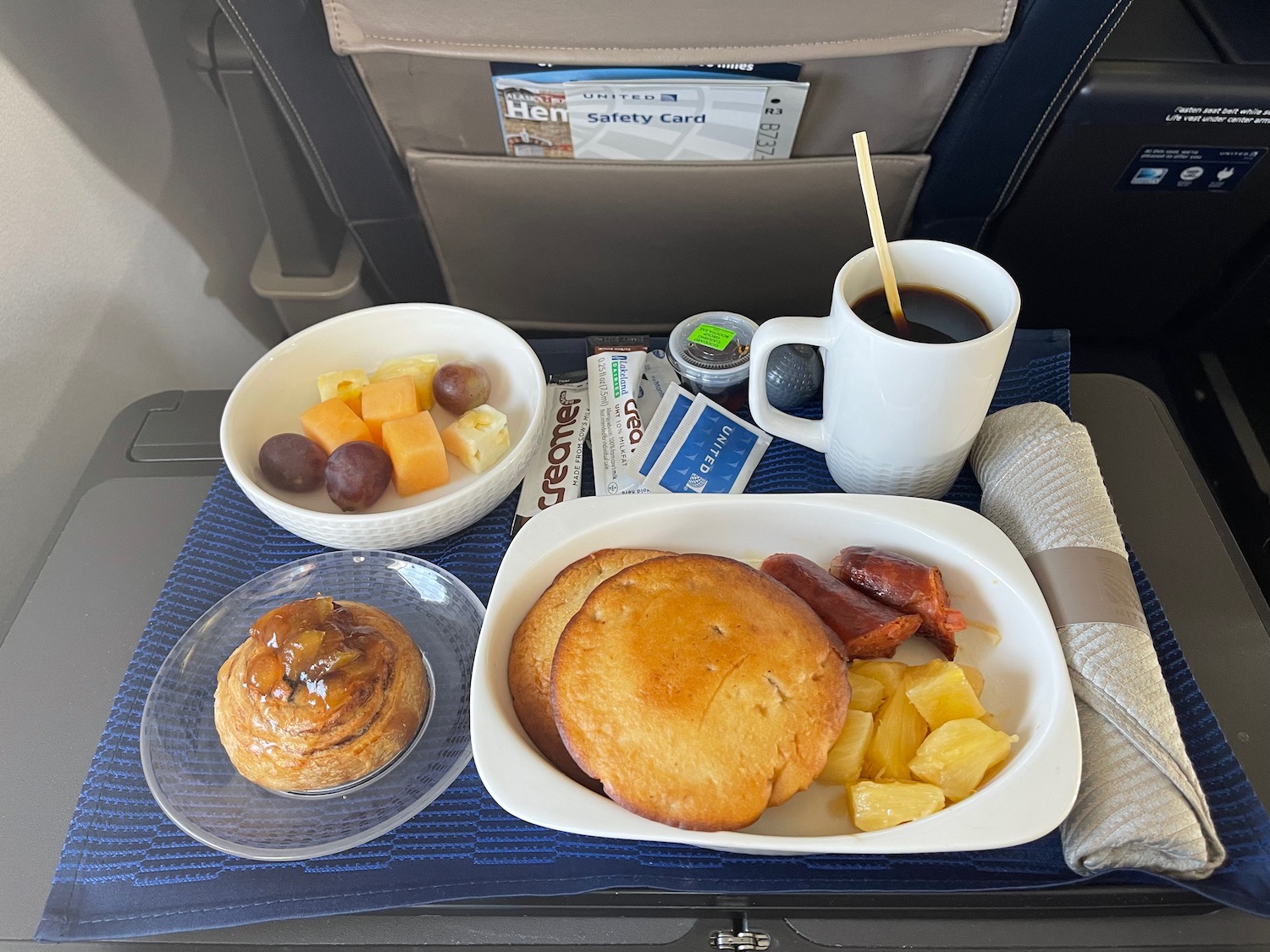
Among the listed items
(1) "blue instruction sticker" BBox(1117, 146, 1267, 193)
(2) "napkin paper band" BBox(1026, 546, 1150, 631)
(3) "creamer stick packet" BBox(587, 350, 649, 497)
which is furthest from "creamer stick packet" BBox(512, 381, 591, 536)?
(1) "blue instruction sticker" BBox(1117, 146, 1267, 193)

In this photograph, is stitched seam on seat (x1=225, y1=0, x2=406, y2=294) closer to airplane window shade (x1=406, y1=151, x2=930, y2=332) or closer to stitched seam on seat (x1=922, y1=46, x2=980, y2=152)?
airplane window shade (x1=406, y1=151, x2=930, y2=332)

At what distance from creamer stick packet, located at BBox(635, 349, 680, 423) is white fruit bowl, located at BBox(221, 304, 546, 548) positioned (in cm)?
11

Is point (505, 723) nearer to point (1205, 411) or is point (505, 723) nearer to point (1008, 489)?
point (1008, 489)

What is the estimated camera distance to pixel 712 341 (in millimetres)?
961

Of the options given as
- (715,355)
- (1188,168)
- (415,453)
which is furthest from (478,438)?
(1188,168)

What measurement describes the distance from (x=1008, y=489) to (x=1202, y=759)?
0.88ft

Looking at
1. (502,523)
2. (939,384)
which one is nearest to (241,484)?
(502,523)

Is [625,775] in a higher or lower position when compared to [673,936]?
higher

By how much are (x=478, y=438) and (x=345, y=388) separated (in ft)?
0.56

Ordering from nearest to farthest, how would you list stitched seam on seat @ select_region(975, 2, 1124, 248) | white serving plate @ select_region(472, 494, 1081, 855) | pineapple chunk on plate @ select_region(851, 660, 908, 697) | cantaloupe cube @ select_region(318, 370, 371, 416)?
white serving plate @ select_region(472, 494, 1081, 855), pineapple chunk on plate @ select_region(851, 660, 908, 697), stitched seam on seat @ select_region(975, 2, 1124, 248), cantaloupe cube @ select_region(318, 370, 371, 416)

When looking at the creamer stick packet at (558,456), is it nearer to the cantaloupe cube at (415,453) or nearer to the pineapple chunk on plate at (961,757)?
the cantaloupe cube at (415,453)

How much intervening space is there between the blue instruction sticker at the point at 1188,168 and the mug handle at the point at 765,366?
0.42 metres

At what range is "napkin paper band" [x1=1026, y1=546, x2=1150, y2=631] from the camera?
0.71 meters

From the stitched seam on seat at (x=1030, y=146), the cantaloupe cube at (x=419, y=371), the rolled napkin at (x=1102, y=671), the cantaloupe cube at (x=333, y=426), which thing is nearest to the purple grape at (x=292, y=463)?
the cantaloupe cube at (x=333, y=426)
